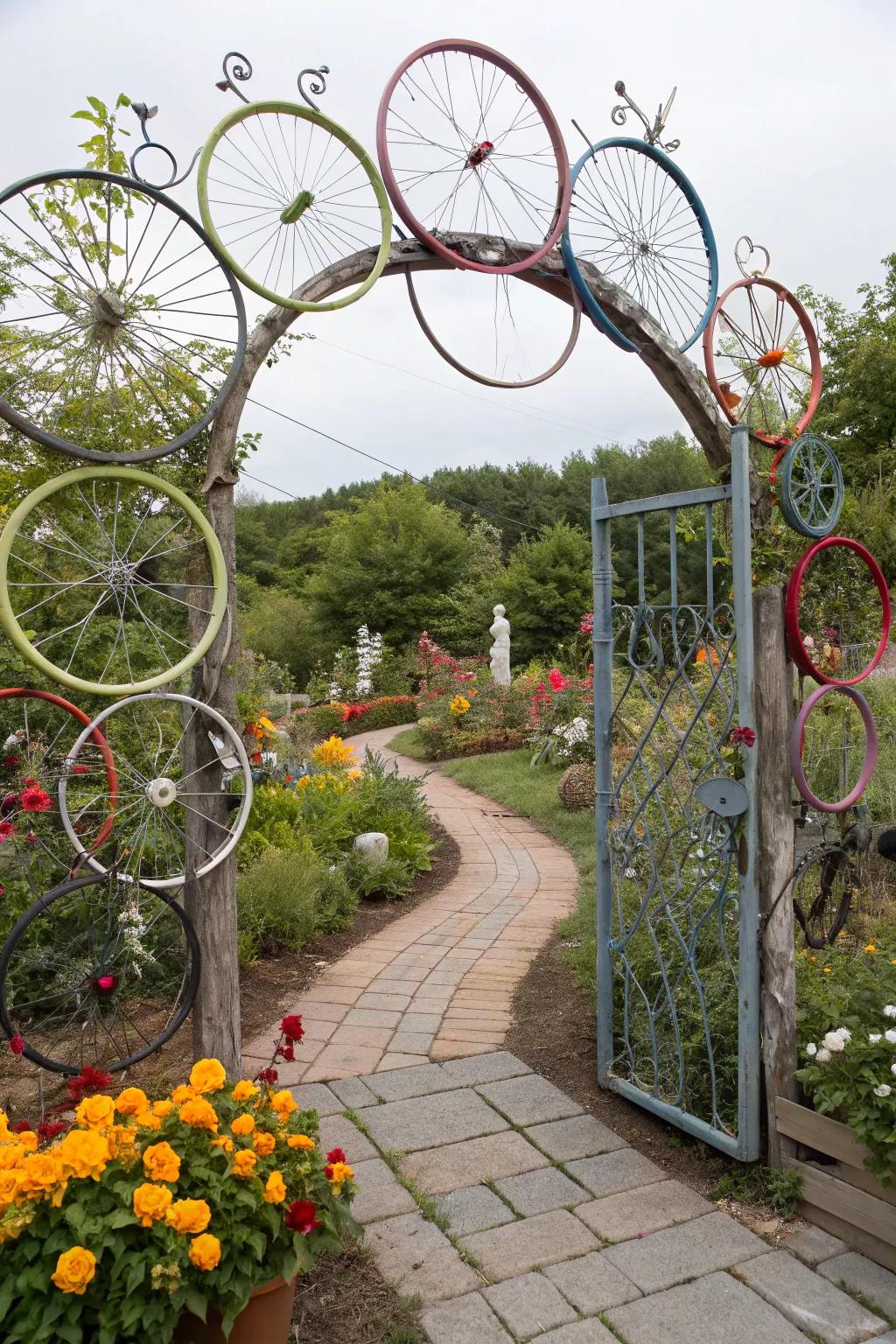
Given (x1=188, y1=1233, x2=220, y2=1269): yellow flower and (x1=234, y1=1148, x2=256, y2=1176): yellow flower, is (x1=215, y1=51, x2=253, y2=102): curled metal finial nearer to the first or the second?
(x1=234, y1=1148, x2=256, y2=1176): yellow flower

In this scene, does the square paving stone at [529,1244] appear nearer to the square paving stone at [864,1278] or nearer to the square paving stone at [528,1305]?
the square paving stone at [528,1305]

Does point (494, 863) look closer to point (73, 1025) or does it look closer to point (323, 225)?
point (73, 1025)

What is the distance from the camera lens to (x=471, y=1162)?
8.73ft

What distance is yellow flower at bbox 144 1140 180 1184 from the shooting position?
1.59 m

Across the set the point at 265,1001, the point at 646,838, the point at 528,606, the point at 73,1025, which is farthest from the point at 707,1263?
the point at 528,606

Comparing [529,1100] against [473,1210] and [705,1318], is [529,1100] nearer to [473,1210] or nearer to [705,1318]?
[473,1210]

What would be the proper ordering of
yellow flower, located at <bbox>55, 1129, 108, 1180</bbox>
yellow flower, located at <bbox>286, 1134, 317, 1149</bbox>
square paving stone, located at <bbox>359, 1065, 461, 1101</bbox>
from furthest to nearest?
1. square paving stone, located at <bbox>359, 1065, 461, 1101</bbox>
2. yellow flower, located at <bbox>286, 1134, 317, 1149</bbox>
3. yellow flower, located at <bbox>55, 1129, 108, 1180</bbox>

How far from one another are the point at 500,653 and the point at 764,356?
9520mm

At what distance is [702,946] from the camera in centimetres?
347

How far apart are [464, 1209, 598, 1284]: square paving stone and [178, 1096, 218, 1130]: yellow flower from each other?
0.90 m

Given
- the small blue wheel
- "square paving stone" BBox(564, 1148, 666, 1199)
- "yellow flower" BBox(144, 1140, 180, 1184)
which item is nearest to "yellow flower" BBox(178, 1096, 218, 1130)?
"yellow flower" BBox(144, 1140, 180, 1184)

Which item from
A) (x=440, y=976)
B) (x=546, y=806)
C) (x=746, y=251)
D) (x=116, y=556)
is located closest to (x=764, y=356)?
(x=746, y=251)

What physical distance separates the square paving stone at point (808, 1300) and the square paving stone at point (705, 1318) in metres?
0.03

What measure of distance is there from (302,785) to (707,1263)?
4265mm
